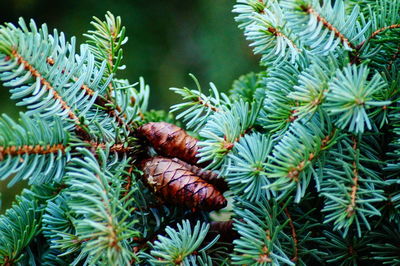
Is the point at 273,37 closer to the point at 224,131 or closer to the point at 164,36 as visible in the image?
the point at 224,131

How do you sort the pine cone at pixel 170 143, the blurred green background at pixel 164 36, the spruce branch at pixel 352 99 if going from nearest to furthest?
the spruce branch at pixel 352 99 → the pine cone at pixel 170 143 → the blurred green background at pixel 164 36

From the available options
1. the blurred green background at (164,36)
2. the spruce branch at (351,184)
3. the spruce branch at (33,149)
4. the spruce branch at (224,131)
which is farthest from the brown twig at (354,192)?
the blurred green background at (164,36)

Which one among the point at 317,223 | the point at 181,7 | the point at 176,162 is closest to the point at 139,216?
the point at 176,162

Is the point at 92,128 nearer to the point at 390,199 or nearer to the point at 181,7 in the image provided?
the point at 390,199

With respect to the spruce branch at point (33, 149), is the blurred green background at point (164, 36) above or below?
above

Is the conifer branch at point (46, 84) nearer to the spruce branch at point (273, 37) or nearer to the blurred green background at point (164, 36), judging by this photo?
the spruce branch at point (273, 37)
